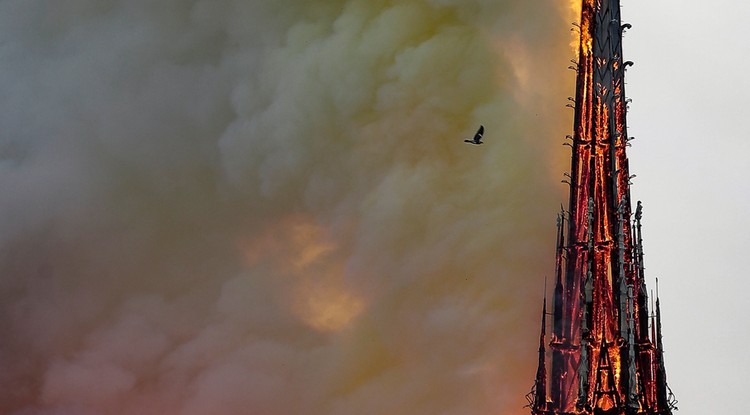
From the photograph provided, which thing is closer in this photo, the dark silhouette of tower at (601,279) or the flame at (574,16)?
the dark silhouette of tower at (601,279)

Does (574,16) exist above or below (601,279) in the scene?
above

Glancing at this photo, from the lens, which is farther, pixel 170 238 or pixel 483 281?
pixel 170 238

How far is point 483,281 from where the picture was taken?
18375mm

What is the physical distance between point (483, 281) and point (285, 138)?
604cm

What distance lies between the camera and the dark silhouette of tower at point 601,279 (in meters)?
12.9

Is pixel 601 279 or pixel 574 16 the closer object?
pixel 601 279

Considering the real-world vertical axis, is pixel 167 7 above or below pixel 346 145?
above

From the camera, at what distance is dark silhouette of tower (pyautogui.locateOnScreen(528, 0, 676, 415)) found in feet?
42.3

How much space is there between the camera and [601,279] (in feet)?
44.9

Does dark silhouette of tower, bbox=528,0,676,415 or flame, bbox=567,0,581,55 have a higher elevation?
flame, bbox=567,0,581,55

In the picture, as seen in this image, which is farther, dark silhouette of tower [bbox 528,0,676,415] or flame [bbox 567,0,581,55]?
flame [bbox 567,0,581,55]

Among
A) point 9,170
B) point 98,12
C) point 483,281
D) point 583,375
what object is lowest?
point 583,375

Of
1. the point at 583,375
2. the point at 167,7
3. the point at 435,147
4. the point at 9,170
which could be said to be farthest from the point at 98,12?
the point at 583,375

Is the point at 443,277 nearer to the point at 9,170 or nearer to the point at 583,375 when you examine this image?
the point at 583,375
